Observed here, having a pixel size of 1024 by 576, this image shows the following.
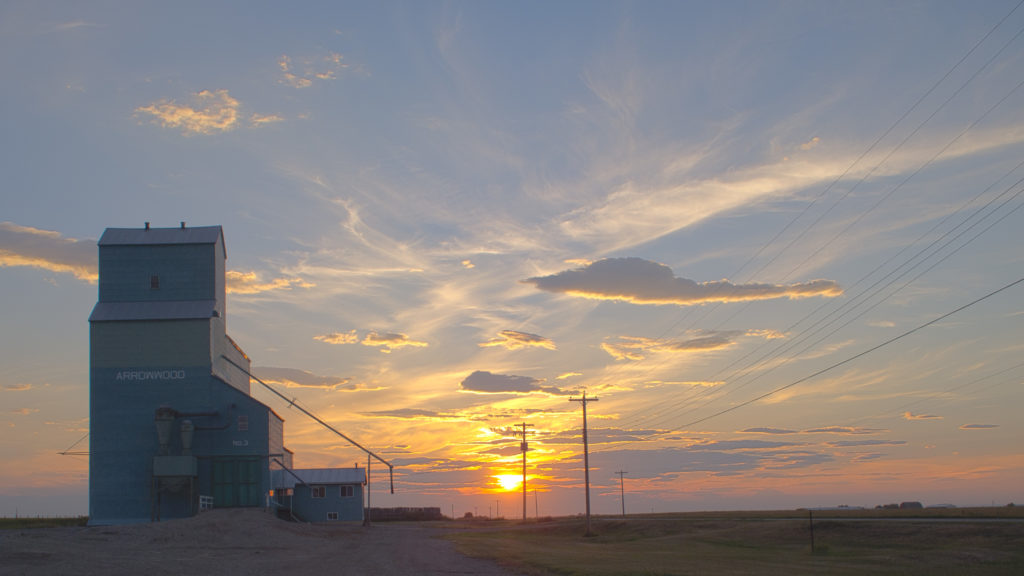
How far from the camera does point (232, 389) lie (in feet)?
212

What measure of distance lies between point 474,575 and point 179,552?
15.5 m

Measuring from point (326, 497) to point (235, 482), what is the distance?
641 inches

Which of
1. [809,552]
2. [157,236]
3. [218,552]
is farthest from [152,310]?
[809,552]

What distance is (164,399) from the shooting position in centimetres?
6253

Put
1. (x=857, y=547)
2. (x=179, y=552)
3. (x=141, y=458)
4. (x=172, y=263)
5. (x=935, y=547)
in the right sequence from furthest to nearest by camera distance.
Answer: (x=172, y=263) < (x=141, y=458) < (x=857, y=547) < (x=935, y=547) < (x=179, y=552)

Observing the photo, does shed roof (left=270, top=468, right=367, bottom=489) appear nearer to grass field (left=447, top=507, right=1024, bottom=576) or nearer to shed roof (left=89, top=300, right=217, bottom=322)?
shed roof (left=89, top=300, right=217, bottom=322)

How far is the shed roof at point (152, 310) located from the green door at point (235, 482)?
11.5 meters

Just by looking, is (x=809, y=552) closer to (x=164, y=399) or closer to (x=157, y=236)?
(x=164, y=399)

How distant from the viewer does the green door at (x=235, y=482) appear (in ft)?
207

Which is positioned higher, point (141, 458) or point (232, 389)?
point (232, 389)

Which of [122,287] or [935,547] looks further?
[122,287]

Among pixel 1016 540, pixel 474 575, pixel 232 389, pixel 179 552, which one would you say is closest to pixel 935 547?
pixel 1016 540

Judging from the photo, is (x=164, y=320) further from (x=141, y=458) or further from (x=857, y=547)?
(x=857, y=547)

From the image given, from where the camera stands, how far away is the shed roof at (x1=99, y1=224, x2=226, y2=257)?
218 feet
